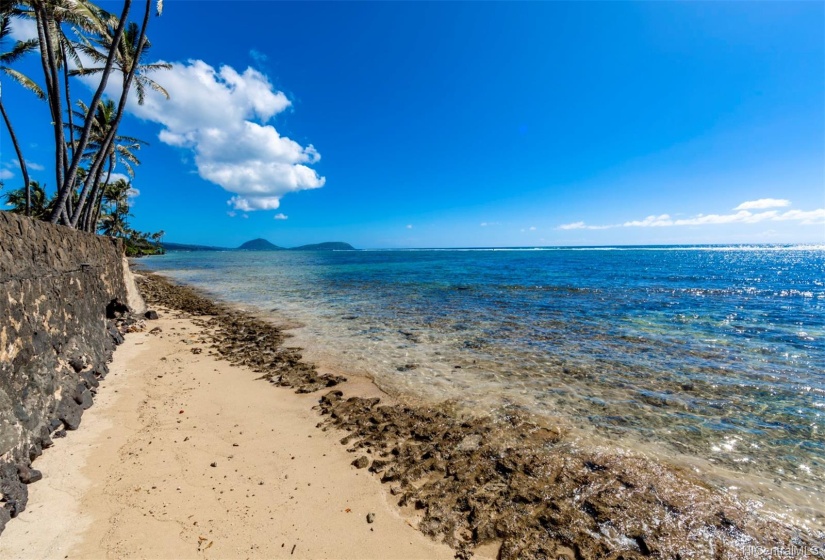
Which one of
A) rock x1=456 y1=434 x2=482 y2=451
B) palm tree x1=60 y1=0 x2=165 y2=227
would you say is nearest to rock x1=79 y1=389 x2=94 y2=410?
rock x1=456 y1=434 x2=482 y2=451

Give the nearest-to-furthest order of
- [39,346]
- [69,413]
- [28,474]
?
[28,474]
[39,346]
[69,413]

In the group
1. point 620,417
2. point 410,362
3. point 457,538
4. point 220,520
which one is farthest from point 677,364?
point 220,520

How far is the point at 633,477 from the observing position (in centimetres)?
533

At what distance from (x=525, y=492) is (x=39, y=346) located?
878 cm

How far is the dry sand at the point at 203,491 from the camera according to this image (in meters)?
4.00

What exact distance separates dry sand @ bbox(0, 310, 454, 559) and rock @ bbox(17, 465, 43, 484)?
0.12 metres

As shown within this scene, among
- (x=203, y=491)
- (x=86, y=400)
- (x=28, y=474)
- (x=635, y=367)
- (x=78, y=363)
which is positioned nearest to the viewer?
(x=28, y=474)

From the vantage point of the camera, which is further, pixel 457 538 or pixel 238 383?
pixel 238 383

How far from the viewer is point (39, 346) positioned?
6.06 m

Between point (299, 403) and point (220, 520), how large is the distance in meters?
3.62

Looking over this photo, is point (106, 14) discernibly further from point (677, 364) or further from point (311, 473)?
point (677, 364)

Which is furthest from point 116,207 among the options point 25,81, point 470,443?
point 470,443

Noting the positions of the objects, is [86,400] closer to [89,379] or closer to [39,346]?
[89,379]

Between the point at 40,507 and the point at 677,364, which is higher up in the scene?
the point at 40,507
